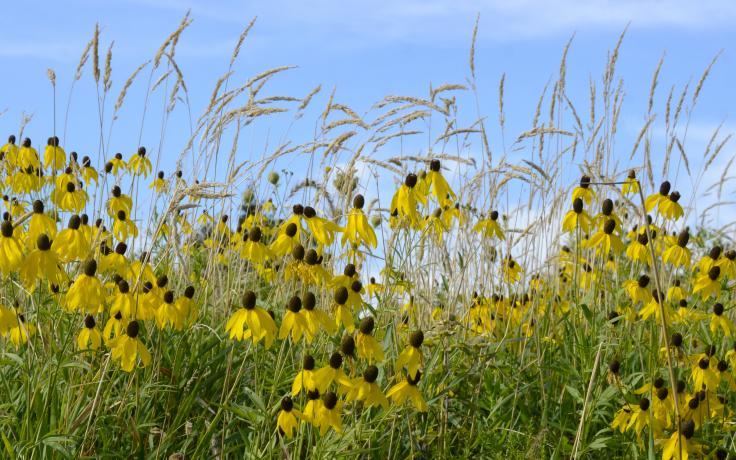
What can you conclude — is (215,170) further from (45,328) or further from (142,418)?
(142,418)

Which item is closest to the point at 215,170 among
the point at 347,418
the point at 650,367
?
the point at 347,418

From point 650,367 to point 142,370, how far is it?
A: 5.93ft

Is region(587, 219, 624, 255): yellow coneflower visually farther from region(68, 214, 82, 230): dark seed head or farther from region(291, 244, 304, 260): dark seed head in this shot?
region(68, 214, 82, 230): dark seed head

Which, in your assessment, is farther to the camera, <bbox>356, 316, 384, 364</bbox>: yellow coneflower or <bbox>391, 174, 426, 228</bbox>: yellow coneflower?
<bbox>391, 174, 426, 228</bbox>: yellow coneflower

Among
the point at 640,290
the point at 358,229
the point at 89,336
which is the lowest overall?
the point at 89,336

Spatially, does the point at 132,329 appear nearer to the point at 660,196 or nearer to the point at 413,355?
the point at 413,355

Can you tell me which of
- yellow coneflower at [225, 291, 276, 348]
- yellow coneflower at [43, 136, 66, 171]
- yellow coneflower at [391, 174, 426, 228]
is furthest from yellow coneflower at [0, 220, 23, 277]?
yellow coneflower at [43, 136, 66, 171]

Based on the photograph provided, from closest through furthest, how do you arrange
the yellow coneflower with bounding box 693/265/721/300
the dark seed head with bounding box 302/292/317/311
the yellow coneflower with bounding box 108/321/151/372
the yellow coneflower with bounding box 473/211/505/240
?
the dark seed head with bounding box 302/292/317/311 → the yellow coneflower with bounding box 108/321/151/372 → the yellow coneflower with bounding box 693/265/721/300 → the yellow coneflower with bounding box 473/211/505/240

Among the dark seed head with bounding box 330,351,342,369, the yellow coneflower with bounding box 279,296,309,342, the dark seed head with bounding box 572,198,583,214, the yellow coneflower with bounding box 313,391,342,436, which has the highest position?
the dark seed head with bounding box 572,198,583,214

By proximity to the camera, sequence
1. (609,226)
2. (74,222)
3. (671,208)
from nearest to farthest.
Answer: (74,222) → (609,226) → (671,208)

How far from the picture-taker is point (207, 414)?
3113 mm

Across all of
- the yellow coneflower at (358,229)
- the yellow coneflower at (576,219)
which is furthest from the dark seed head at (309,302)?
the yellow coneflower at (576,219)

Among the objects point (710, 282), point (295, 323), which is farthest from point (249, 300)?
point (710, 282)

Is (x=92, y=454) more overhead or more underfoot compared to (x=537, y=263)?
more underfoot
